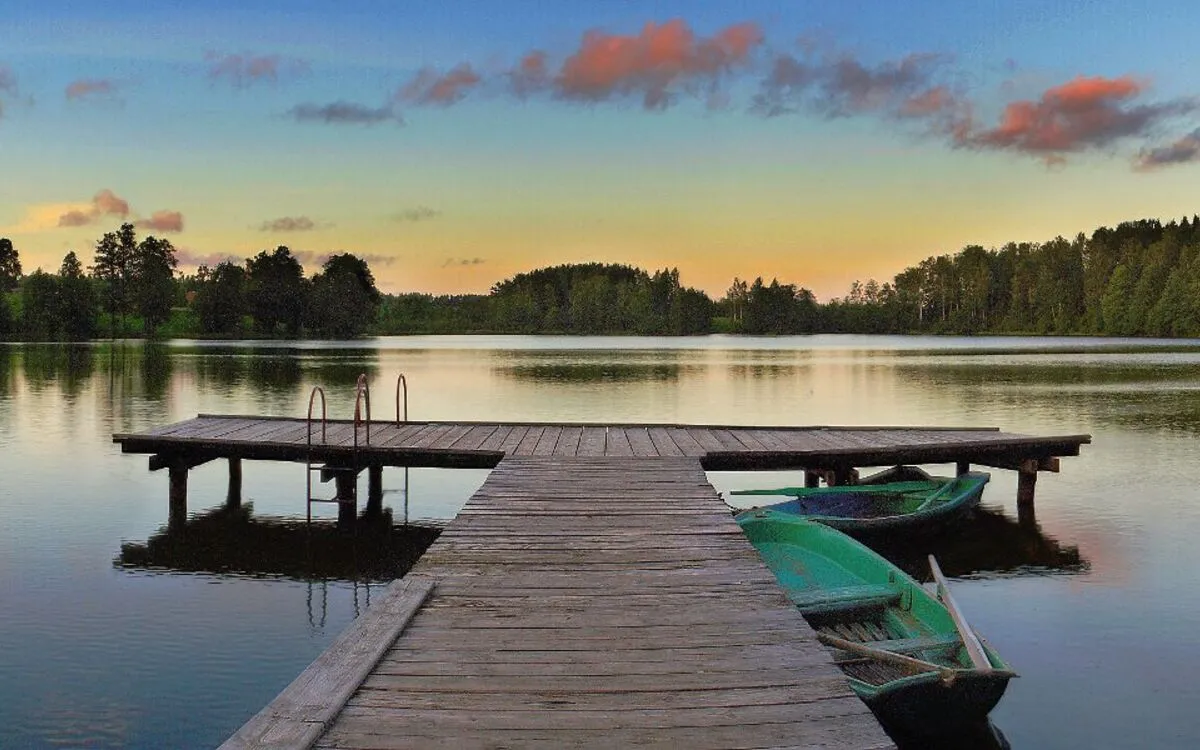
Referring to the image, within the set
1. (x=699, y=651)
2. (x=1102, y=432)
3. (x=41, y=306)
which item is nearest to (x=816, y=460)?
(x=699, y=651)

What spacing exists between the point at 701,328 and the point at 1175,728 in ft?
558

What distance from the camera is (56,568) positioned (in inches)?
472

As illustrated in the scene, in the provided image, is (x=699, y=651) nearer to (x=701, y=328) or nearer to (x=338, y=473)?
(x=338, y=473)

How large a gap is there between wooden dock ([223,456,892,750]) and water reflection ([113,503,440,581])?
176 inches

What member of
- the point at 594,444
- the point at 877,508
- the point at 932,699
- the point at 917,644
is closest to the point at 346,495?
the point at 594,444

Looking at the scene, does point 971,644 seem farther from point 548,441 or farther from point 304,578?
point 548,441

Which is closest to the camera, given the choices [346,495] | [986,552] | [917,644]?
[917,644]

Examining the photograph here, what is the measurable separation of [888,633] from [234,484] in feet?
43.9

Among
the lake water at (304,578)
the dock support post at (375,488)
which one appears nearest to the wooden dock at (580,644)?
the lake water at (304,578)

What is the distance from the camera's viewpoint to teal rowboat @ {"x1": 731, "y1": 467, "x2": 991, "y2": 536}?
502 inches

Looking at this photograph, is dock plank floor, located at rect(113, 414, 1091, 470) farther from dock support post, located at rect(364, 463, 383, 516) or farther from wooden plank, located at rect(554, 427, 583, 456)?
dock support post, located at rect(364, 463, 383, 516)

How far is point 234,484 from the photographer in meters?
17.4

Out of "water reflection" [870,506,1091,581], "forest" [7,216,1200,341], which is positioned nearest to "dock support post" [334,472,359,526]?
"water reflection" [870,506,1091,581]

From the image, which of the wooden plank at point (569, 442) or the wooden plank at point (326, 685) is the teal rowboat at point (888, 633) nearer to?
the wooden plank at point (326, 685)
